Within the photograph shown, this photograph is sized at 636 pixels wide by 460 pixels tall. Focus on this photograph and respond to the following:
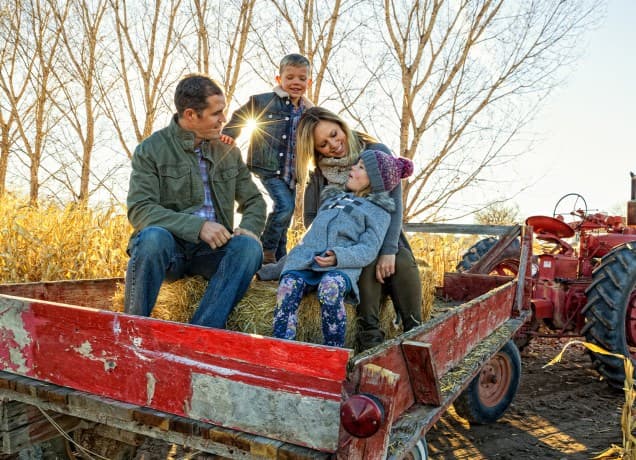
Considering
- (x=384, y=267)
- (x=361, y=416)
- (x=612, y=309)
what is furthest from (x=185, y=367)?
(x=612, y=309)

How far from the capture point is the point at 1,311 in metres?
2.07

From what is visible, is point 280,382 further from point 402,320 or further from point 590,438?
point 590,438

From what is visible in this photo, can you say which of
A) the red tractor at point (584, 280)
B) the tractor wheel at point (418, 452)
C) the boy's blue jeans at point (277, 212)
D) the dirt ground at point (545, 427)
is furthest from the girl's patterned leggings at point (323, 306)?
the red tractor at point (584, 280)

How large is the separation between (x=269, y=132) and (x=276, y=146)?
0.42 feet

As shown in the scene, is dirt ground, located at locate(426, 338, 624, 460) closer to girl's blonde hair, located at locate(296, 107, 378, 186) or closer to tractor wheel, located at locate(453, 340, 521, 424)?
tractor wheel, located at locate(453, 340, 521, 424)

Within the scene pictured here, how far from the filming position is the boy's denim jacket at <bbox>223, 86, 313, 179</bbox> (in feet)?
13.3

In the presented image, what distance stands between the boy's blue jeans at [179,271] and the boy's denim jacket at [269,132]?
4.45 feet

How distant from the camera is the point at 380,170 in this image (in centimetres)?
282

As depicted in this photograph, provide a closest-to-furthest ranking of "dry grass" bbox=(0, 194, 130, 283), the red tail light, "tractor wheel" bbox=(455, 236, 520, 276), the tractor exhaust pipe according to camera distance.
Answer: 1. the red tail light
2. "dry grass" bbox=(0, 194, 130, 283)
3. "tractor wheel" bbox=(455, 236, 520, 276)
4. the tractor exhaust pipe

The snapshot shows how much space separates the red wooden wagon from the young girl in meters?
0.49

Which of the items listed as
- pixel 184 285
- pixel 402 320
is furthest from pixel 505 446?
pixel 184 285

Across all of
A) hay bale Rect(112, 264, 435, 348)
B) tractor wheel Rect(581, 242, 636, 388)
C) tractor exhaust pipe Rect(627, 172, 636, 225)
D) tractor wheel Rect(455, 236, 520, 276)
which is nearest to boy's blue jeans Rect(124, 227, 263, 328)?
hay bale Rect(112, 264, 435, 348)

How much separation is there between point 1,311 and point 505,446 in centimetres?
292

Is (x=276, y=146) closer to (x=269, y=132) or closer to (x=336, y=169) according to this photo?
(x=269, y=132)
